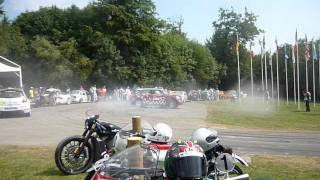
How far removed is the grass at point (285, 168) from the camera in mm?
10109

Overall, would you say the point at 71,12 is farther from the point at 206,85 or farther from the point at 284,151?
the point at 284,151

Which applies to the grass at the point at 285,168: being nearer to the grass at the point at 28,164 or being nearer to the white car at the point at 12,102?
the grass at the point at 28,164

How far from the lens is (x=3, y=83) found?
37.5 m

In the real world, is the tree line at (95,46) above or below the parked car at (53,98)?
above

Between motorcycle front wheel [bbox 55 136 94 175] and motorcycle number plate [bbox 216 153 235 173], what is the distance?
3.71 meters

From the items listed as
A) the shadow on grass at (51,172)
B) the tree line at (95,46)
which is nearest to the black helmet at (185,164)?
the shadow on grass at (51,172)

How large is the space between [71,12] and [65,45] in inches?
488

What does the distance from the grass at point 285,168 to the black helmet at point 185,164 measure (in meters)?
3.98

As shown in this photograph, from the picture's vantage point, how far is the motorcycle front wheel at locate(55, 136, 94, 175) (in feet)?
32.9

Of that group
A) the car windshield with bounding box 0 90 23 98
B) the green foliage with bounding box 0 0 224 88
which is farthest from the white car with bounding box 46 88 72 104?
the green foliage with bounding box 0 0 224 88

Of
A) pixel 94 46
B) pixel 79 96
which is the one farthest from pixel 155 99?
pixel 94 46

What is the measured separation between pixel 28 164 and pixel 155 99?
88.5 ft

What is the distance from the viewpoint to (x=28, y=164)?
11.3 metres

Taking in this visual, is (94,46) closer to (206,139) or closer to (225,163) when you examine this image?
(206,139)
